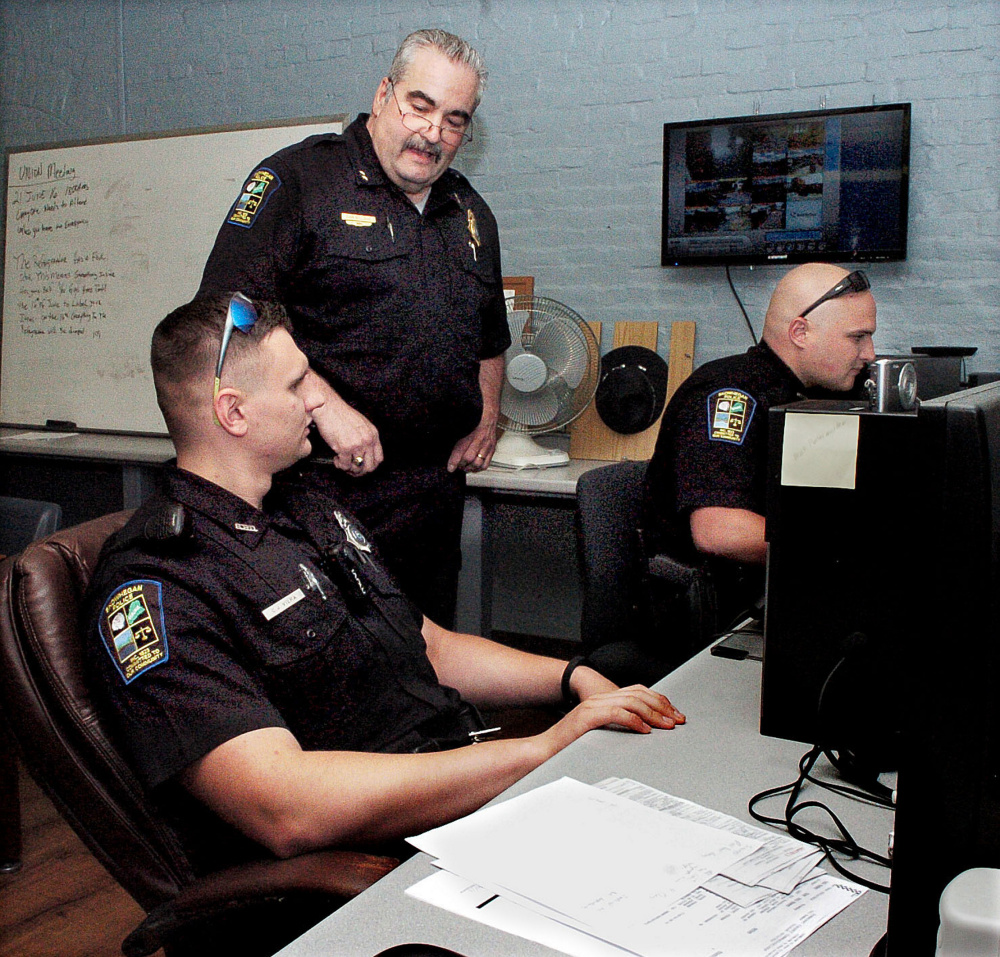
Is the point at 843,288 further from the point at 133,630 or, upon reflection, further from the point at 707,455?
the point at 133,630

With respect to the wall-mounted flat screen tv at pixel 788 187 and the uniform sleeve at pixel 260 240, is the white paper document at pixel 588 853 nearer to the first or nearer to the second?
the uniform sleeve at pixel 260 240

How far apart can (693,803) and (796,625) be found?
245 millimetres

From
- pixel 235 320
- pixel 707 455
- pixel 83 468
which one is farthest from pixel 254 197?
pixel 83 468

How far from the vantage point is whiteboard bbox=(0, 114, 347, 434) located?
12.7 ft

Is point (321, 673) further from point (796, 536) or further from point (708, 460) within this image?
point (708, 460)

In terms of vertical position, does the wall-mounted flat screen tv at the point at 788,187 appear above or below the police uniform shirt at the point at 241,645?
above

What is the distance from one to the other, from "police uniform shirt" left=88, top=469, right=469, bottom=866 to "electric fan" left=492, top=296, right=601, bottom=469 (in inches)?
60.2

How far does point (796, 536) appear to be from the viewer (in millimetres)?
1107

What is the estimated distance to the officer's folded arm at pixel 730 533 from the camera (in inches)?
76.6

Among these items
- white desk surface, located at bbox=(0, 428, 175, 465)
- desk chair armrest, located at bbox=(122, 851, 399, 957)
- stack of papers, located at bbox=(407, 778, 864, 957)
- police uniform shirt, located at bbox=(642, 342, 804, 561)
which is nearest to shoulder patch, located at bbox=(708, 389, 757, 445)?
police uniform shirt, located at bbox=(642, 342, 804, 561)

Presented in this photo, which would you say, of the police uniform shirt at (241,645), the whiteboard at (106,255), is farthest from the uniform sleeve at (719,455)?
the whiteboard at (106,255)

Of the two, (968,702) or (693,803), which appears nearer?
(968,702)

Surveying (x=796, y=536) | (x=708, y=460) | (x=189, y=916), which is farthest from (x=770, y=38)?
(x=189, y=916)

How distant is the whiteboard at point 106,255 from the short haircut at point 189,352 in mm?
2541
